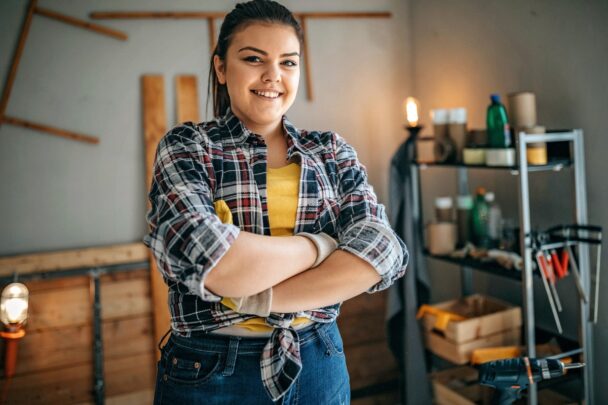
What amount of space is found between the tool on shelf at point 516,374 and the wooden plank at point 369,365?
1.77 m

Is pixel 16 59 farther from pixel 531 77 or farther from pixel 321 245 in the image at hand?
pixel 531 77

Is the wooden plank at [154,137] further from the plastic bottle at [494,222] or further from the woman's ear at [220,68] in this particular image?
the plastic bottle at [494,222]

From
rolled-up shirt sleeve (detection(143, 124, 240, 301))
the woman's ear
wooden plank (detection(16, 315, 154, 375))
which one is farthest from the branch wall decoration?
rolled-up shirt sleeve (detection(143, 124, 240, 301))

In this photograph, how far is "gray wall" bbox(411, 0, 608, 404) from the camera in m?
2.04

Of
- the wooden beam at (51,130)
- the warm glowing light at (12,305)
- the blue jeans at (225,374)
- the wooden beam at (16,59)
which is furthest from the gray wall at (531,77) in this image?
the warm glowing light at (12,305)

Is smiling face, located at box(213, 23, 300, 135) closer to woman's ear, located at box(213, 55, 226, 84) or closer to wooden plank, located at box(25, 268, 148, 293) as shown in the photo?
woman's ear, located at box(213, 55, 226, 84)

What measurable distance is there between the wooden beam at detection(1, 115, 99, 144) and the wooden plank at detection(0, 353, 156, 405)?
3.26ft

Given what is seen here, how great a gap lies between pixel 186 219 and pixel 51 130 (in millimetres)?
1649

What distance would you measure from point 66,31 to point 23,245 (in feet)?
3.08

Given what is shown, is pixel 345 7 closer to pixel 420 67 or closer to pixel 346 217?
pixel 420 67

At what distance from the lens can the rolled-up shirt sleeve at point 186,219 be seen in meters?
0.96

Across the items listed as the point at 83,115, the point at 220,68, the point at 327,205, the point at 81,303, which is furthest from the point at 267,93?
the point at 81,303

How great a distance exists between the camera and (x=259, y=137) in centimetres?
118

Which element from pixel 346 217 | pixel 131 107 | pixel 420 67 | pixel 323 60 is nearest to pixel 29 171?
pixel 131 107
